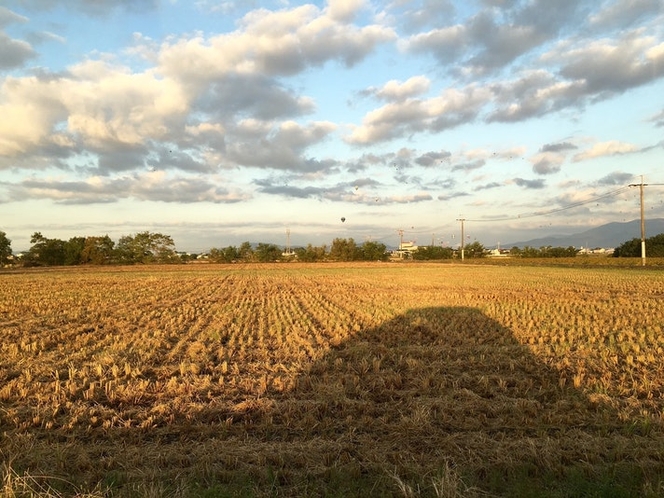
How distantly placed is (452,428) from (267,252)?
122 m

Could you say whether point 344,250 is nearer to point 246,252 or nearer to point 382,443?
point 246,252

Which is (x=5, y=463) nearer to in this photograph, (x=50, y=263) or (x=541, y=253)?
(x=50, y=263)

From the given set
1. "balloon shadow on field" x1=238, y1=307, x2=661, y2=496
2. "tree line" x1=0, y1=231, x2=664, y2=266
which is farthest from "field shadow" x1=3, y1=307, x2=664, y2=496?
"tree line" x1=0, y1=231, x2=664, y2=266

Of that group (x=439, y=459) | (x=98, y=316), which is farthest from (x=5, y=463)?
(x=98, y=316)

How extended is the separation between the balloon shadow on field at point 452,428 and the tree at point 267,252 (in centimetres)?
11654

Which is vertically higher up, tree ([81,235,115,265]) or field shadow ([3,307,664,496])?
tree ([81,235,115,265])

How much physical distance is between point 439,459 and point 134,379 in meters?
6.16

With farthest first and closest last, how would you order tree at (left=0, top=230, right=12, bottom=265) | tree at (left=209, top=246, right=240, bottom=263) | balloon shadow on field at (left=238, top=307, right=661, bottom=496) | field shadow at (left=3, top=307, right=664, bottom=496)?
tree at (left=209, top=246, right=240, bottom=263)
tree at (left=0, top=230, right=12, bottom=265)
balloon shadow on field at (left=238, top=307, right=661, bottom=496)
field shadow at (left=3, top=307, right=664, bottom=496)

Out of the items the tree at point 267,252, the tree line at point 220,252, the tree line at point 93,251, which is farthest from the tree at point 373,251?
the tree line at point 93,251

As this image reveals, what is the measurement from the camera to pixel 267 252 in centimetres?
12688

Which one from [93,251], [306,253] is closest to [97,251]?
[93,251]

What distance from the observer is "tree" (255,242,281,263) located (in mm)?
125812

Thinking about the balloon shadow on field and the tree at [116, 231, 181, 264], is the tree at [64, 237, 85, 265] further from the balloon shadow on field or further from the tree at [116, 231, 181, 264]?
the balloon shadow on field

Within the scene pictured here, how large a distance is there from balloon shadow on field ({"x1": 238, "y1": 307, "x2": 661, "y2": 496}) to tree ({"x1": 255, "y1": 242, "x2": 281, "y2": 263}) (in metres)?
117
